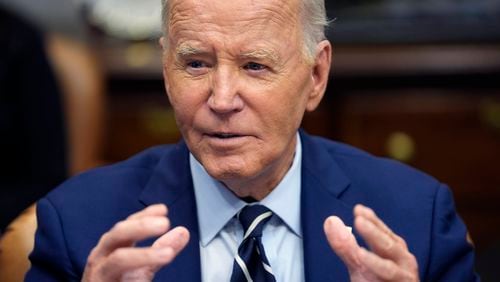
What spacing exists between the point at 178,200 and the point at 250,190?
138 millimetres

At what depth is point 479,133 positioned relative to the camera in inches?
161

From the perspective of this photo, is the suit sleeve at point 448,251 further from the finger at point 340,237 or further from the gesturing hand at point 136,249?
the gesturing hand at point 136,249

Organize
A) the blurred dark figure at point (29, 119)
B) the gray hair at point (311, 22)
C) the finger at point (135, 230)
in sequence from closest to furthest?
1. the finger at point (135, 230)
2. the gray hair at point (311, 22)
3. the blurred dark figure at point (29, 119)

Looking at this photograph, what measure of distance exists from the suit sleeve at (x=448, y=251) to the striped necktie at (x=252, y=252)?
0.31 metres

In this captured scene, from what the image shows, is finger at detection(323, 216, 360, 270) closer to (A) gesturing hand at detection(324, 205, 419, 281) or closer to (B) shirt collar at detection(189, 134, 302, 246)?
(A) gesturing hand at detection(324, 205, 419, 281)

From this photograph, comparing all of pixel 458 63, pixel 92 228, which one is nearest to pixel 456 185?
pixel 458 63

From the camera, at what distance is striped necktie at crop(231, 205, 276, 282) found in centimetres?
197

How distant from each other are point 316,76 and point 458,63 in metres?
1.98

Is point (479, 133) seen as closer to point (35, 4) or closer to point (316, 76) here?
point (35, 4)

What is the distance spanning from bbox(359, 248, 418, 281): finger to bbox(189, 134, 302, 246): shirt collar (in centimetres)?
37

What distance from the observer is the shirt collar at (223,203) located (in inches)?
81.7

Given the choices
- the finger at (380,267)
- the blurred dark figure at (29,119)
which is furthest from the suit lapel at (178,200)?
the blurred dark figure at (29,119)

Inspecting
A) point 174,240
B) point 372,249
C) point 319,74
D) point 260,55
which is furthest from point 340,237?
point 319,74

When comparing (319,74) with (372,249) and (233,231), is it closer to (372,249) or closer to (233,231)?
(233,231)
